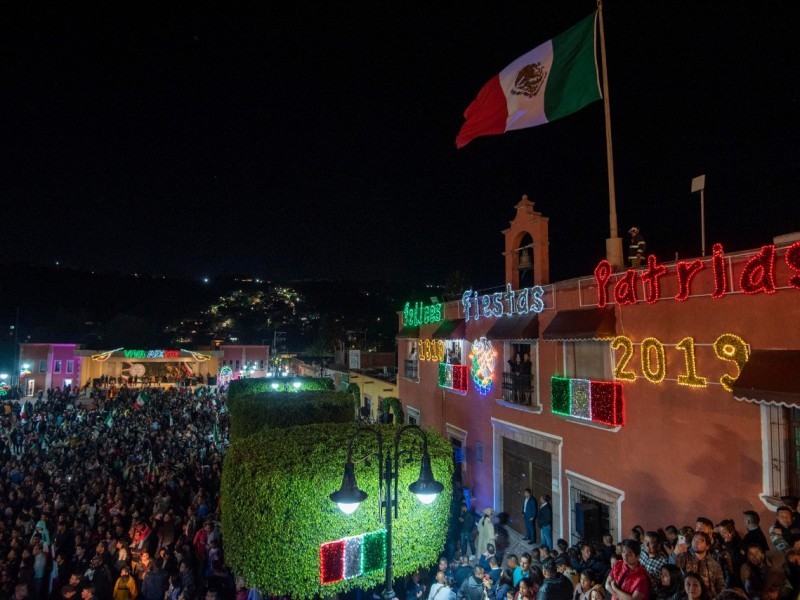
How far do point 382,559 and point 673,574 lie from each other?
17.7ft

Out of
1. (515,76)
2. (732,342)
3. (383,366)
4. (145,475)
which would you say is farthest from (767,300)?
(383,366)

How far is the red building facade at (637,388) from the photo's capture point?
7555 mm

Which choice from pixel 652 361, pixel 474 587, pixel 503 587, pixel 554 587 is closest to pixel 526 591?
pixel 554 587

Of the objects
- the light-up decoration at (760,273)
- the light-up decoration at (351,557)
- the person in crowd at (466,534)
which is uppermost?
the light-up decoration at (760,273)

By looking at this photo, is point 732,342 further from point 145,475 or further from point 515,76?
point 145,475

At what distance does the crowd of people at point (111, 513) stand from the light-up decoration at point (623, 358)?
28.8ft

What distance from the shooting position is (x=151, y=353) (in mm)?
47500

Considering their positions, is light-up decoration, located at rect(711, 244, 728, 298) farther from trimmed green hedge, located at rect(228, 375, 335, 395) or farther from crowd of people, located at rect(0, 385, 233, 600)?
trimmed green hedge, located at rect(228, 375, 335, 395)

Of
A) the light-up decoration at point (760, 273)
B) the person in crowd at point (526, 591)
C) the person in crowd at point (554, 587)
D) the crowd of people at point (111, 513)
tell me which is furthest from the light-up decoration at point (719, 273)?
the crowd of people at point (111, 513)

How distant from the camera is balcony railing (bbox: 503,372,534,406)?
532 inches

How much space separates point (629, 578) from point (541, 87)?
10297 millimetres

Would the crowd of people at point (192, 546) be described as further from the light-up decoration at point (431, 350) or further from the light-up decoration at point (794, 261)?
the light-up decoration at point (431, 350)

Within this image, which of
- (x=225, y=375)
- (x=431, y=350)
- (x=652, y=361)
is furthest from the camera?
(x=225, y=375)

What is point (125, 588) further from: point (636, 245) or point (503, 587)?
point (636, 245)
